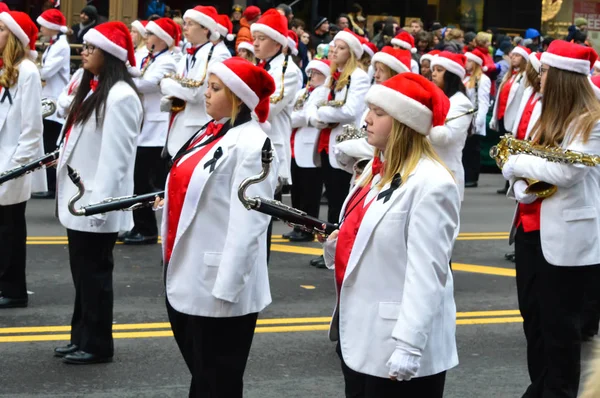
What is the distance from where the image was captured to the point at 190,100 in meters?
10.4

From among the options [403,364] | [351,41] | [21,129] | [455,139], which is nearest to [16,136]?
[21,129]

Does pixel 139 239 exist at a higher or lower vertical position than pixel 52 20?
lower

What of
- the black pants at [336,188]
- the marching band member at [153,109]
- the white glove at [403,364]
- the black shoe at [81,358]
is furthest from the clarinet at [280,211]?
the marching band member at [153,109]

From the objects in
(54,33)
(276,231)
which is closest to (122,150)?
(276,231)

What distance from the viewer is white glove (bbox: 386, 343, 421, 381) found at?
4.17 m

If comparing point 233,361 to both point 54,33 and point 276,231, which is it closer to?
point 276,231

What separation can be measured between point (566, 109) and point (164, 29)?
6.63 m

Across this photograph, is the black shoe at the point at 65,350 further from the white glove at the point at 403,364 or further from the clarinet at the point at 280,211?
the white glove at the point at 403,364

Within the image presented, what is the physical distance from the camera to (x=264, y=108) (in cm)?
579

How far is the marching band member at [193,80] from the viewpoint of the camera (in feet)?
34.3

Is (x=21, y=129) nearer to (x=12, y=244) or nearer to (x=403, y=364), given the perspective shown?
(x=12, y=244)

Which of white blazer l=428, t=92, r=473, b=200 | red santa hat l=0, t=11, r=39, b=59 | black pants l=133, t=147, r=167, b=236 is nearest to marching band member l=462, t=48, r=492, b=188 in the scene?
black pants l=133, t=147, r=167, b=236

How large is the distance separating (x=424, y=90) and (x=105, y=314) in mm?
3120

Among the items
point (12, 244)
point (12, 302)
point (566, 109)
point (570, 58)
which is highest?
point (570, 58)
